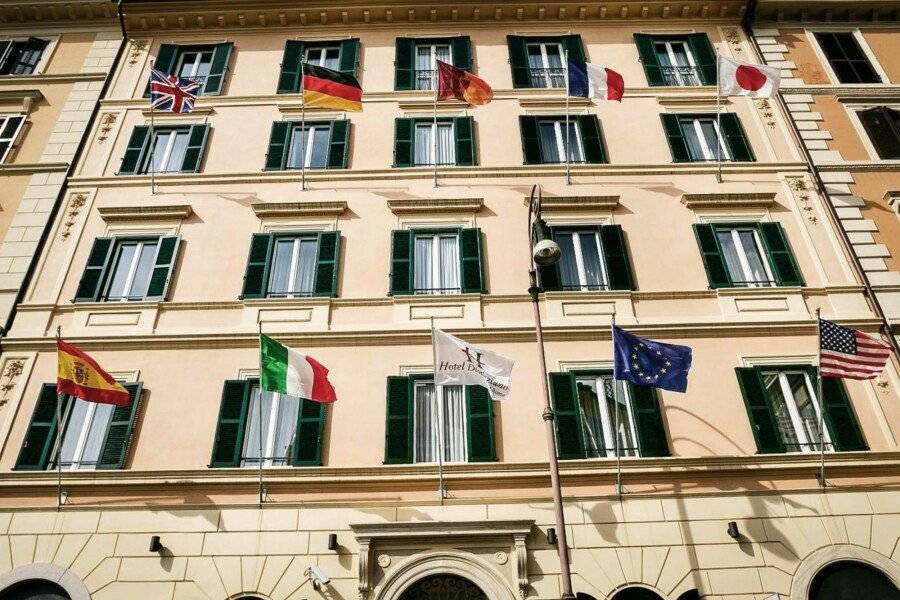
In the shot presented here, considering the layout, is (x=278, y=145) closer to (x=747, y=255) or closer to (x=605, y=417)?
(x=605, y=417)

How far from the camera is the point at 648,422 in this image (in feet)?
41.0

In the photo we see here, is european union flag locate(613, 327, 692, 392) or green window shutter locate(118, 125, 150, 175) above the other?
green window shutter locate(118, 125, 150, 175)

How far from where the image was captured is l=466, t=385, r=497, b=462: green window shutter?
40.0ft

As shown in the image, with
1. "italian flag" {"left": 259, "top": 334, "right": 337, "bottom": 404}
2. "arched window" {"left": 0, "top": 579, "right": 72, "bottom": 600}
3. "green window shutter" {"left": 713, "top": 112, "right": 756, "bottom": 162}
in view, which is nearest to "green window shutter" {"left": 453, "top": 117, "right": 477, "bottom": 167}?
"green window shutter" {"left": 713, "top": 112, "right": 756, "bottom": 162}

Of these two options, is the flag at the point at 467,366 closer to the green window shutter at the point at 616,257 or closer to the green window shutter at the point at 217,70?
the green window shutter at the point at 616,257

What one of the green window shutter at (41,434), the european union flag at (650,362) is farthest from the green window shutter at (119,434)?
the european union flag at (650,362)

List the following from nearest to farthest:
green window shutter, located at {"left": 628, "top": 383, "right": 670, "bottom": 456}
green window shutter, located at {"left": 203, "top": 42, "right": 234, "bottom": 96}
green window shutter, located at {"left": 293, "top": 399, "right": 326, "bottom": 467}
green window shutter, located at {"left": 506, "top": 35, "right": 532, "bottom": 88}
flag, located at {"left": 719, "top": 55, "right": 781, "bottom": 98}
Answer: green window shutter, located at {"left": 293, "top": 399, "right": 326, "bottom": 467}
green window shutter, located at {"left": 628, "top": 383, "right": 670, "bottom": 456}
flag, located at {"left": 719, "top": 55, "right": 781, "bottom": 98}
green window shutter, located at {"left": 203, "top": 42, "right": 234, "bottom": 96}
green window shutter, located at {"left": 506, "top": 35, "right": 532, "bottom": 88}

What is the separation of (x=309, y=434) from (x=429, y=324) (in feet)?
10.4

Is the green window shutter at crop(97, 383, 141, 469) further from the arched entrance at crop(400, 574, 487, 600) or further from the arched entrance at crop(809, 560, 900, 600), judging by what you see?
the arched entrance at crop(809, 560, 900, 600)

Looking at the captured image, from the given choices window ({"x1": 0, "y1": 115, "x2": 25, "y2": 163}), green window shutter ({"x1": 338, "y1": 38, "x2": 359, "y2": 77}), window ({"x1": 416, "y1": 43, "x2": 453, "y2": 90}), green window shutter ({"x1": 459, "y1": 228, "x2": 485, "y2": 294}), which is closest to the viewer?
green window shutter ({"x1": 459, "y1": 228, "x2": 485, "y2": 294})

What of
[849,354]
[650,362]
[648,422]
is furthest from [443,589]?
[849,354]

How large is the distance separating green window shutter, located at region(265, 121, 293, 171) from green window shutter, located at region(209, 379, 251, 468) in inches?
234

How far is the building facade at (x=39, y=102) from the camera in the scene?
15398mm

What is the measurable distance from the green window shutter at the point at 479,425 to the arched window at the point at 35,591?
6879 mm
